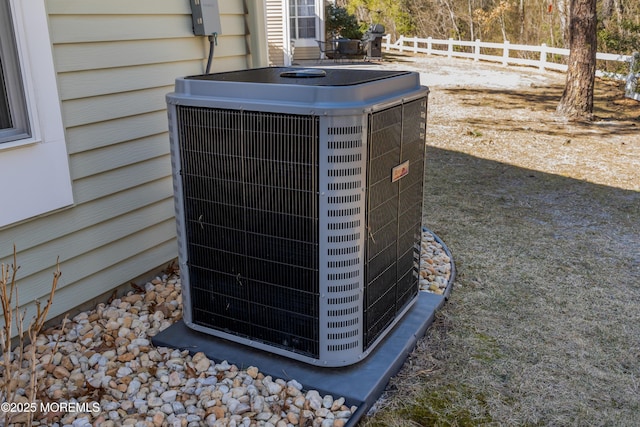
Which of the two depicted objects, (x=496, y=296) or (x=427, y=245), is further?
(x=427, y=245)

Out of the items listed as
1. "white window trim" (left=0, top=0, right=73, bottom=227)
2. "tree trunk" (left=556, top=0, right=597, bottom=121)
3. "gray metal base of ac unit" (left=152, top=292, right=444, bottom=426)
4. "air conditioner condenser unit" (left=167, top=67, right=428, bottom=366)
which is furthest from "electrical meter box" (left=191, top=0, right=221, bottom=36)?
"tree trunk" (left=556, top=0, right=597, bottom=121)

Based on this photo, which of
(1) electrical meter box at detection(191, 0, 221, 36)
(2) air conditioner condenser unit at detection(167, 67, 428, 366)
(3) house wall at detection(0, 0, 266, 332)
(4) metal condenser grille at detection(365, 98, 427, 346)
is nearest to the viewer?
(2) air conditioner condenser unit at detection(167, 67, 428, 366)

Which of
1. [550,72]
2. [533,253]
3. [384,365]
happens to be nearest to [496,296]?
[533,253]

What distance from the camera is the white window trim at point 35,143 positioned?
2.25 metres

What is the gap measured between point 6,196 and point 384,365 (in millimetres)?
1678

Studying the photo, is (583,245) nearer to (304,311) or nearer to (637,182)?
(637,182)

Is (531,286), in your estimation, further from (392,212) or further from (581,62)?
(581,62)

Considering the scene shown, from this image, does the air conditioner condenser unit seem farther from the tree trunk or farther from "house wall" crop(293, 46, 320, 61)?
"house wall" crop(293, 46, 320, 61)

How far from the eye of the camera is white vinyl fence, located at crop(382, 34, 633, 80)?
13.0 meters

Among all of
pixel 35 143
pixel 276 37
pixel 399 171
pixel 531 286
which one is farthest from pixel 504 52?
pixel 35 143

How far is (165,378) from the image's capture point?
224 centimetres

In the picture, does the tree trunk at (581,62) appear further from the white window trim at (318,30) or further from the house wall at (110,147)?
the white window trim at (318,30)

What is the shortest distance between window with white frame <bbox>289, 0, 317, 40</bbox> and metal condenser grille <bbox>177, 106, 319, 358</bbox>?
45.0 feet

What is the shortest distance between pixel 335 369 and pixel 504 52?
47.0ft
